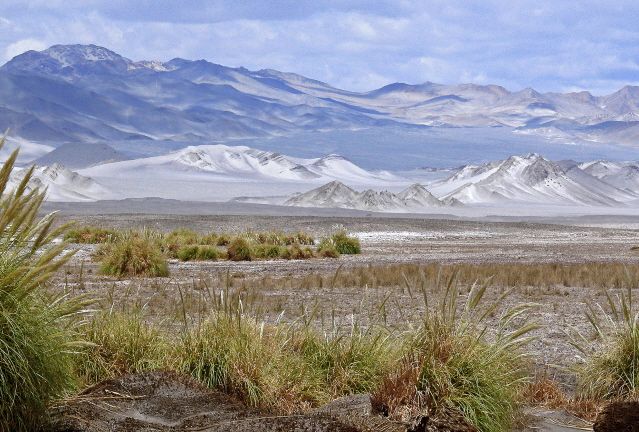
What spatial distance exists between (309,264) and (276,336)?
20.6 metres

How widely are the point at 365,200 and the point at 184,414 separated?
4108 inches

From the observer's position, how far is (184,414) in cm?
664

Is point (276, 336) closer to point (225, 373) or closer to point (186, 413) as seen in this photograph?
point (225, 373)

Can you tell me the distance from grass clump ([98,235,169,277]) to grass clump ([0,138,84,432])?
15740mm

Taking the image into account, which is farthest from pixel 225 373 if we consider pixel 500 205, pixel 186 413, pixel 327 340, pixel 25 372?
pixel 500 205

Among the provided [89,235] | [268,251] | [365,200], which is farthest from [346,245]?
[365,200]

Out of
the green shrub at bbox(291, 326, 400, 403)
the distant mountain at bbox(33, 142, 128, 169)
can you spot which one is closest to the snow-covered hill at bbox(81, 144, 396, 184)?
the distant mountain at bbox(33, 142, 128, 169)

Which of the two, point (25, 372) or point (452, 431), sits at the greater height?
point (25, 372)

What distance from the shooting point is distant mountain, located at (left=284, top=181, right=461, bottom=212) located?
10994cm

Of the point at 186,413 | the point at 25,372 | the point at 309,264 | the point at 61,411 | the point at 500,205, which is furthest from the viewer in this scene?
the point at 500,205

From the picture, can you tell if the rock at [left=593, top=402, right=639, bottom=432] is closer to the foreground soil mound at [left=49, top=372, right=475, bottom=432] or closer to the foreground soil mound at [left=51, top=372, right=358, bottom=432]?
the foreground soil mound at [left=49, top=372, right=475, bottom=432]

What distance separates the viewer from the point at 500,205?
130625mm

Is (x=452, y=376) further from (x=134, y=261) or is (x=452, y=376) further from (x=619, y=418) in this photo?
(x=134, y=261)

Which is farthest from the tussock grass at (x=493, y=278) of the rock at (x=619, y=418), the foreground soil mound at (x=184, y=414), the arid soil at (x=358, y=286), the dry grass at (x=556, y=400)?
the foreground soil mound at (x=184, y=414)
